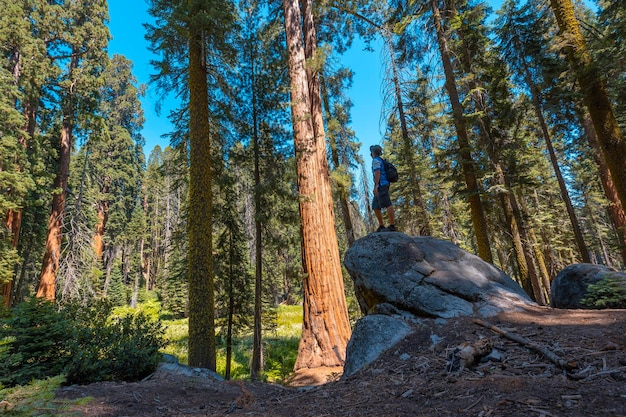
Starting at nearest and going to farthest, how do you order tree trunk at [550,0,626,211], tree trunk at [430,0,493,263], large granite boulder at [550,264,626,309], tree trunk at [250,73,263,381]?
large granite boulder at [550,264,626,309]
tree trunk at [550,0,626,211]
tree trunk at [250,73,263,381]
tree trunk at [430,0,493,263]

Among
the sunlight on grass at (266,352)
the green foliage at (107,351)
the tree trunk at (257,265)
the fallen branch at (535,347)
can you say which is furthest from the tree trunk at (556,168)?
the green foliage at (107,351)

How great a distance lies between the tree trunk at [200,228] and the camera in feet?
21.5

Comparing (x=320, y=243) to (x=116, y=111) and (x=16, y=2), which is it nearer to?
(x=16, y=2)

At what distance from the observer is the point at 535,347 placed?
2648 mm

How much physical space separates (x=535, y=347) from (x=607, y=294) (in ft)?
10.5

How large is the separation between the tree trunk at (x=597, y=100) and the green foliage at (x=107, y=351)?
1164 cm

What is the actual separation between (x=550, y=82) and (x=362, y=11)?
7566mm

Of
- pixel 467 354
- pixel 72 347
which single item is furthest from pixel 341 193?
pixel 467 354

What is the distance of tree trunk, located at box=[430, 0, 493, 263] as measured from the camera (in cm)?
951

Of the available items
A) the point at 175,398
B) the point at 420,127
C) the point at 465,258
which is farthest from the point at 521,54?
the point at 175,398

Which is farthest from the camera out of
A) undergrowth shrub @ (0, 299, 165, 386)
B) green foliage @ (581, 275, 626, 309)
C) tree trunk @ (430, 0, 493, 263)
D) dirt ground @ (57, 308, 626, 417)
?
tree trunk @ (430, 0, 493, 263)

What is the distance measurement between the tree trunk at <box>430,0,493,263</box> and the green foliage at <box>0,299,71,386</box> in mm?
10352

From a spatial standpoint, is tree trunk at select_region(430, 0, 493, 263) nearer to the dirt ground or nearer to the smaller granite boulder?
the dirt ground

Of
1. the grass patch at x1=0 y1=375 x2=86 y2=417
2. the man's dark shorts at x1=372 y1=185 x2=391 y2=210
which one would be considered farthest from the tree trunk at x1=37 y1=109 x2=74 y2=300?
the man's dark shorts at x1=372 y1=185 x2=391 y2=210
